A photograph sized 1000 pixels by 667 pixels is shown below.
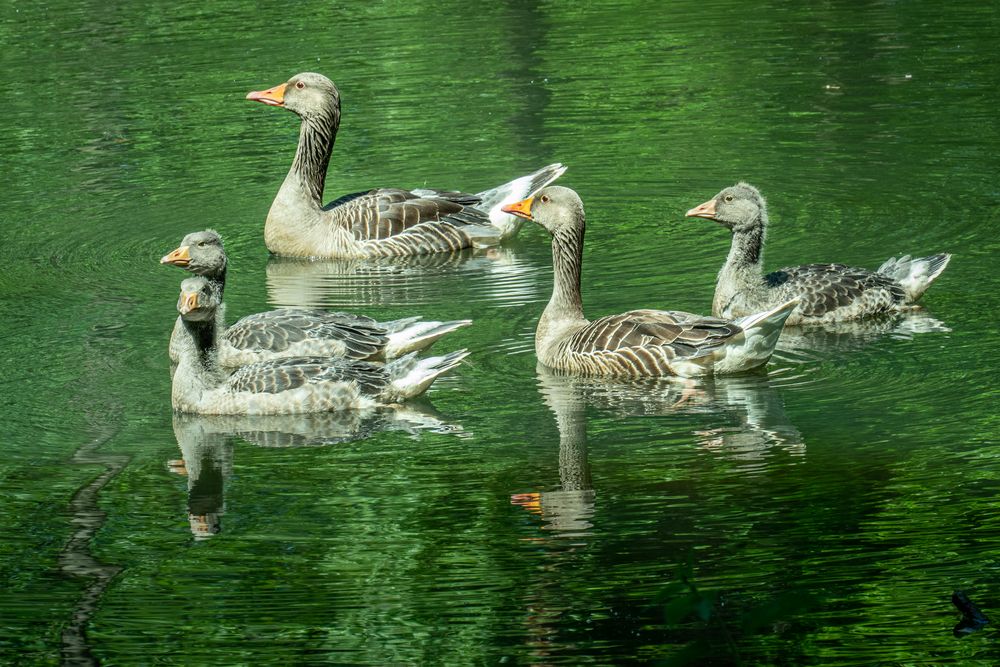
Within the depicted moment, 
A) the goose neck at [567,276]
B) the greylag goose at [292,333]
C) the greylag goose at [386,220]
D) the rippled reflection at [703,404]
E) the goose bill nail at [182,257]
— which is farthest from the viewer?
the greylag goose at [386,220]

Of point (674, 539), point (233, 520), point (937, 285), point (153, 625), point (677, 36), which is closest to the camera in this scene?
point (153, 625)

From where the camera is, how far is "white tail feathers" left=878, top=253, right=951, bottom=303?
1464 cm

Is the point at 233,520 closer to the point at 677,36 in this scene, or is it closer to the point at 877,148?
the point at 877,148

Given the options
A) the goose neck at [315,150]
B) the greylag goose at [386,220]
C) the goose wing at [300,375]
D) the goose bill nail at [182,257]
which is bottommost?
the goose wing at [300,375]

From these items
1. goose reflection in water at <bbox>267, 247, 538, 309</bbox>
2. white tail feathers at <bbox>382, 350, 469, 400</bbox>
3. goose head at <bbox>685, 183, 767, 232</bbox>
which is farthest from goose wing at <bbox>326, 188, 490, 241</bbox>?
white tail feathers at <bbox>382, 350, 469, 400</bbox>

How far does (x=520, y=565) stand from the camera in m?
9.51

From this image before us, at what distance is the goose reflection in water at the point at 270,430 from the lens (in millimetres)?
11555

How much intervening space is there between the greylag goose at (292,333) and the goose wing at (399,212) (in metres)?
4.61

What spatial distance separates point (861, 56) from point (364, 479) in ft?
57.8

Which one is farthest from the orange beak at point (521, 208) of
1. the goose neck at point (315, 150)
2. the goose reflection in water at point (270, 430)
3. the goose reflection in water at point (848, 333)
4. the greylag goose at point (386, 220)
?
the goose neck at point (315, 150)

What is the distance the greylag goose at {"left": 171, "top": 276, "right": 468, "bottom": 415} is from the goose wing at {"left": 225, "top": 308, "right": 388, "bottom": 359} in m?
0.80

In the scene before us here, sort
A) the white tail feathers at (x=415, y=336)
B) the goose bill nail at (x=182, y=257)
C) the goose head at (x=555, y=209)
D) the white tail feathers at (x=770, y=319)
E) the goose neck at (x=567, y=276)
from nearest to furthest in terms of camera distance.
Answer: the white tail feathers at (x=770, y=319)
the goose bill nail at (x=182, y=257)
the white tail feathers at (x=415, y=336)
the goose neck at (x=567, y=276)
the goose head at (x=555, y=209)

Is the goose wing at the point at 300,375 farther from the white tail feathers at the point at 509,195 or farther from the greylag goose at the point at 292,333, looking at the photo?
the white tail feathers at the point at 509,195

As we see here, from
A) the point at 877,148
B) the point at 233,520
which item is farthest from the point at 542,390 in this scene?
the point at 877,148
